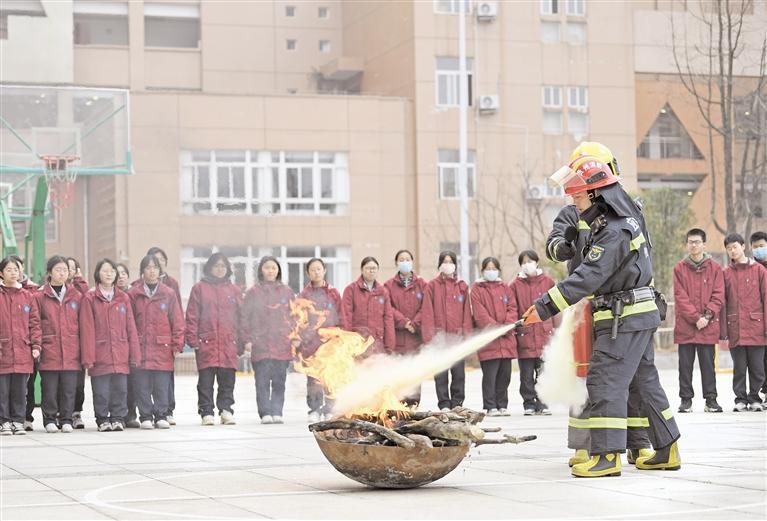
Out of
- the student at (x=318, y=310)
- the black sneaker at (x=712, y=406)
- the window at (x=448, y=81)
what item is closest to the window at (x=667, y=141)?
the window at (x=448, y=81)

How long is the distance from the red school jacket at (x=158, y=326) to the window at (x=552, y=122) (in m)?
36.4

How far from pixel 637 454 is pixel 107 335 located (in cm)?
730

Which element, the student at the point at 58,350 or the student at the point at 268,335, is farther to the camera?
the student at the point at 268,335

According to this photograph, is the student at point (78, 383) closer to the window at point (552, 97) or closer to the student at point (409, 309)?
the student at point (409, 309)

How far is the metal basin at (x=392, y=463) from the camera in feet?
28.7

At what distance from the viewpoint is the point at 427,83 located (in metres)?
49.2

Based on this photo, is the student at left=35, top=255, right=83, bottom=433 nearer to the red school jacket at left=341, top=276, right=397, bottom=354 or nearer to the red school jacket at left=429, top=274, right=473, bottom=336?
the red school jacket at left=341, top=276, right=397, bottom=354

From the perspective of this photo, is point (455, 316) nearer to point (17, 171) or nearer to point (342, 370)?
point (342, 370)

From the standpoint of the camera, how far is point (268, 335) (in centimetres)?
1627

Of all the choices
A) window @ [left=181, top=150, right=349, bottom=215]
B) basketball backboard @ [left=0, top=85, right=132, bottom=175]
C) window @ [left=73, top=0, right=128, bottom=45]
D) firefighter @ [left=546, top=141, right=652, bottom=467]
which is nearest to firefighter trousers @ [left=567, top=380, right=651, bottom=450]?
firefighter @ [left=546, top=141, right=652, bottom=467]

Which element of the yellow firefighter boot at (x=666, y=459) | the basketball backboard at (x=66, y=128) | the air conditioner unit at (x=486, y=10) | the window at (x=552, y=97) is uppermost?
the air conditioner unit at (x=486, y=10)

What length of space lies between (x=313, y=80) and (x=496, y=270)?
123 feet

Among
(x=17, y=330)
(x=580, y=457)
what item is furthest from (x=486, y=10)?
(x=580, y=457)

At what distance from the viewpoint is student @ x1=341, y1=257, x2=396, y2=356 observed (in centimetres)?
1642
